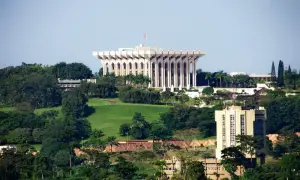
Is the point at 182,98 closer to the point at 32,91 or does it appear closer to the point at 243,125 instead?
the point at 32,91

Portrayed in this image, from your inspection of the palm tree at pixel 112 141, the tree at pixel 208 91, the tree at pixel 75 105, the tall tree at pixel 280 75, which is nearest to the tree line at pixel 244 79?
the tall tree at pixel 280 75

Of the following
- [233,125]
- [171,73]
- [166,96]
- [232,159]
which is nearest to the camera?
[232,159]

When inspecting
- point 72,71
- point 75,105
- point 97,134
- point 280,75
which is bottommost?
point 97,134

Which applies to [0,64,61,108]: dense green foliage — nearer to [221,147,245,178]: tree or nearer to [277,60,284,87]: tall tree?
[277,60,284,87]: tall tree

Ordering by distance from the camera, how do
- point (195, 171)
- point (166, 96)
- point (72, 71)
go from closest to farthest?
point (195, 171), point (166, 96), point (72, 71)

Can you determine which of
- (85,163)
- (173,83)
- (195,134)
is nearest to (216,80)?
(173,83)

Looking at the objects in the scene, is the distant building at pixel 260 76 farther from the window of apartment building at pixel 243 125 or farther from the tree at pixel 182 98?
the window of apartment building at pixel 243 125

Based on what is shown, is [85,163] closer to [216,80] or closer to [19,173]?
[19,173]

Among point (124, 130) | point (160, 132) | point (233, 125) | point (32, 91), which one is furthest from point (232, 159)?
point (32, 91)
